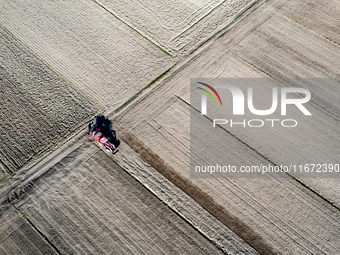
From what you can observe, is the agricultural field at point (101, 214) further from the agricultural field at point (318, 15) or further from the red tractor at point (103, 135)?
the agricultural field at point (318, 15)

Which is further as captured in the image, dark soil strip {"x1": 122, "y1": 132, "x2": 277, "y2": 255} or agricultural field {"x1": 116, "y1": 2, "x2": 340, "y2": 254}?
agricultural field {"x1": 116, "y1": 2, "x2": 340, "y2": 254}

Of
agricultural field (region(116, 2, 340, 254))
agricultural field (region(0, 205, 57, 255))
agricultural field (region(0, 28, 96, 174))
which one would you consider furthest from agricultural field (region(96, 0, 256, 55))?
agricultural field (region(0, 205, 57, 255))

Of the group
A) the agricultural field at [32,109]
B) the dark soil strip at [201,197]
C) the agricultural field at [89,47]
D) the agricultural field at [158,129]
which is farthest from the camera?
the agricultural field at [89,47]

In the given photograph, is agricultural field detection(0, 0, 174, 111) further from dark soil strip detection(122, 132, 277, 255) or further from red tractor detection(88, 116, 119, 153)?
dark soil strip detection(122, 132, 277, 255)

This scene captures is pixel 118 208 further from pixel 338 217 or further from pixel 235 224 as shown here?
pixel 338 217

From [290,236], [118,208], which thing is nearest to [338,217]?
[290,236]

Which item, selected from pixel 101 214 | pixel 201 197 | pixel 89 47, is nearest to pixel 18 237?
pixel 101 214

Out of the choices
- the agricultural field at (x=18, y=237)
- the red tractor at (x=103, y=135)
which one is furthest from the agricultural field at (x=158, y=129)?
the red tractor at (x=103, y=135)
